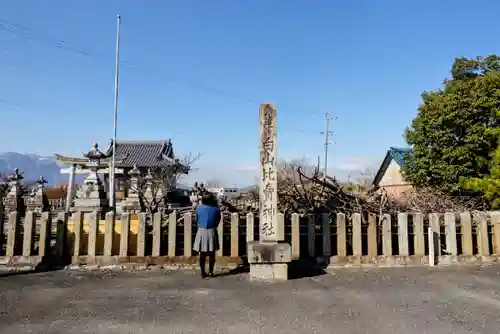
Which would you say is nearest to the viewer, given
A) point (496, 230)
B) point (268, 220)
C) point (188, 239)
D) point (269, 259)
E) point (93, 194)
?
point (269, 259)

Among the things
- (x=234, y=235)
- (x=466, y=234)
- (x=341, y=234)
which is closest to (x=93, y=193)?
(x=234, y=235)

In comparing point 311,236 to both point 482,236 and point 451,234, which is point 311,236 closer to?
point 451,234

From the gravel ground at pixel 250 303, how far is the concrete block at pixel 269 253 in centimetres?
44

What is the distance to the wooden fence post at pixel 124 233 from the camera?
7.84 m

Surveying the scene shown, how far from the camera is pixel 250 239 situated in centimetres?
794

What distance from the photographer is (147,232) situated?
26.9ft

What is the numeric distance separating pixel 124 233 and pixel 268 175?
11.2ft

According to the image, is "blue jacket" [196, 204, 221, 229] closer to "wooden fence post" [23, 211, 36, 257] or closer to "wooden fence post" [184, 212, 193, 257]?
"wooden fence post" [184, 212, 193, 257]

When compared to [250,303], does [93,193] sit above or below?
above

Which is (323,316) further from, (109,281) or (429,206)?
(429,206)

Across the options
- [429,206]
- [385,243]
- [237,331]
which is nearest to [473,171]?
[429,206]

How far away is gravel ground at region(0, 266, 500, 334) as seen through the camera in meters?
4.47

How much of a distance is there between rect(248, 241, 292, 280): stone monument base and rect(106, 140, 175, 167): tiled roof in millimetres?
25946

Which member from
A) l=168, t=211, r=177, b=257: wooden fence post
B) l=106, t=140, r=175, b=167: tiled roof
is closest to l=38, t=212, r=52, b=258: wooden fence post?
l=168, t=211, r=177, b=257: wooden fence post
